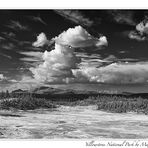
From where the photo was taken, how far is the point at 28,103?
1216cm

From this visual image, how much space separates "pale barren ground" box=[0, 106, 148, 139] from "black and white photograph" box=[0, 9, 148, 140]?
35 mm

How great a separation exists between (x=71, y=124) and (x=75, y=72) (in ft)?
6.39

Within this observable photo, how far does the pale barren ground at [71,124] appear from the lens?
1140 cm

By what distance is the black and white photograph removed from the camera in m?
11.6

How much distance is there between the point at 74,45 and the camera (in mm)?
12219

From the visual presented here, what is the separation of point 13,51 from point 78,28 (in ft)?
8.28

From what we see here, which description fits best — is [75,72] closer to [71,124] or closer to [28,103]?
[71,124]
